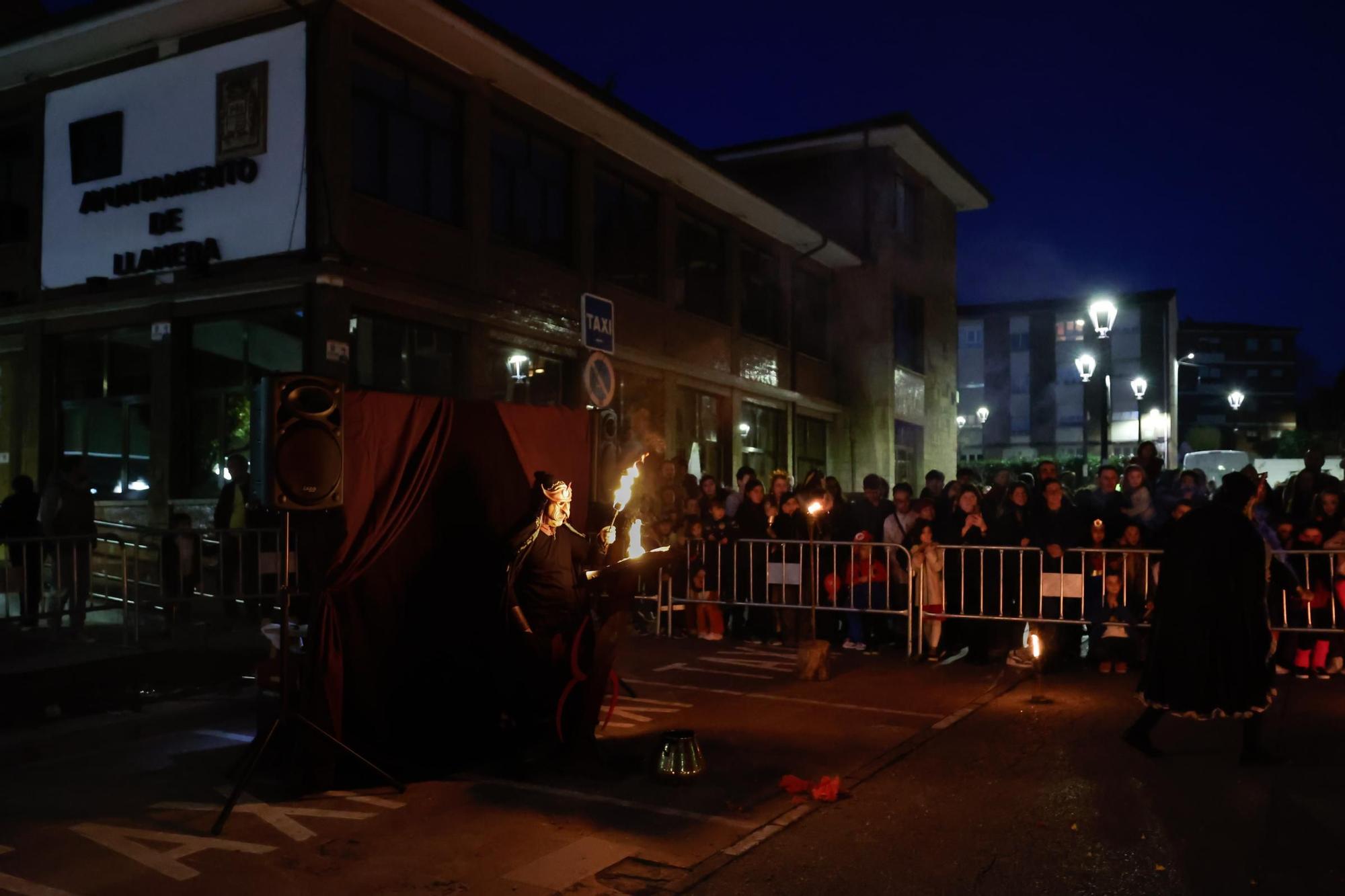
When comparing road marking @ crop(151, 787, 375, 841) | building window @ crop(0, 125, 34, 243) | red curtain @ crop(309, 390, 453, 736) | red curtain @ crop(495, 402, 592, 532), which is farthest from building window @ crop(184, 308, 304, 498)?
road marking @ crop(151, 787, 375, 841)

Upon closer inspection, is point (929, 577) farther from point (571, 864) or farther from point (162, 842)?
point (162, 842)

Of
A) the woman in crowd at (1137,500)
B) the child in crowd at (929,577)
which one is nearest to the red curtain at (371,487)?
the child in crowd at (929,577)

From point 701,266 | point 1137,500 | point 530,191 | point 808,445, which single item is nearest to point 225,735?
point 1137,500

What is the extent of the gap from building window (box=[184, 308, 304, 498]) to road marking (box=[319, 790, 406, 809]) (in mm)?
7790

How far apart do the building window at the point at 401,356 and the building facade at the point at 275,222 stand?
4 cm

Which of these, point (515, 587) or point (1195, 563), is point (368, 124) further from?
point (1195, 563)

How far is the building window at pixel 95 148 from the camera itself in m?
14.9

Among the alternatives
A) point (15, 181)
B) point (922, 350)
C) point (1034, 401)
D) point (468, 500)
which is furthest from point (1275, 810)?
point (1034, 401)

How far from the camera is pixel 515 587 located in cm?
727

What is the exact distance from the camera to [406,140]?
14570mm

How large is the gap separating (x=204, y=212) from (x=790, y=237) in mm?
14345

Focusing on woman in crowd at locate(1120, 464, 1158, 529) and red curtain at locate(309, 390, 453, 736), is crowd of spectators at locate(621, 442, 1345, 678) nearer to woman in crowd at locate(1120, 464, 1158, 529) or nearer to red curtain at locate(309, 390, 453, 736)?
woman in crowd at locate(1120, 464, 1158, 529)

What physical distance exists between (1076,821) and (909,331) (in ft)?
79.2

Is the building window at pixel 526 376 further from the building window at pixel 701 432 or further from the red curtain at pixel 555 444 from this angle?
the red curtain at pixel 555 444
